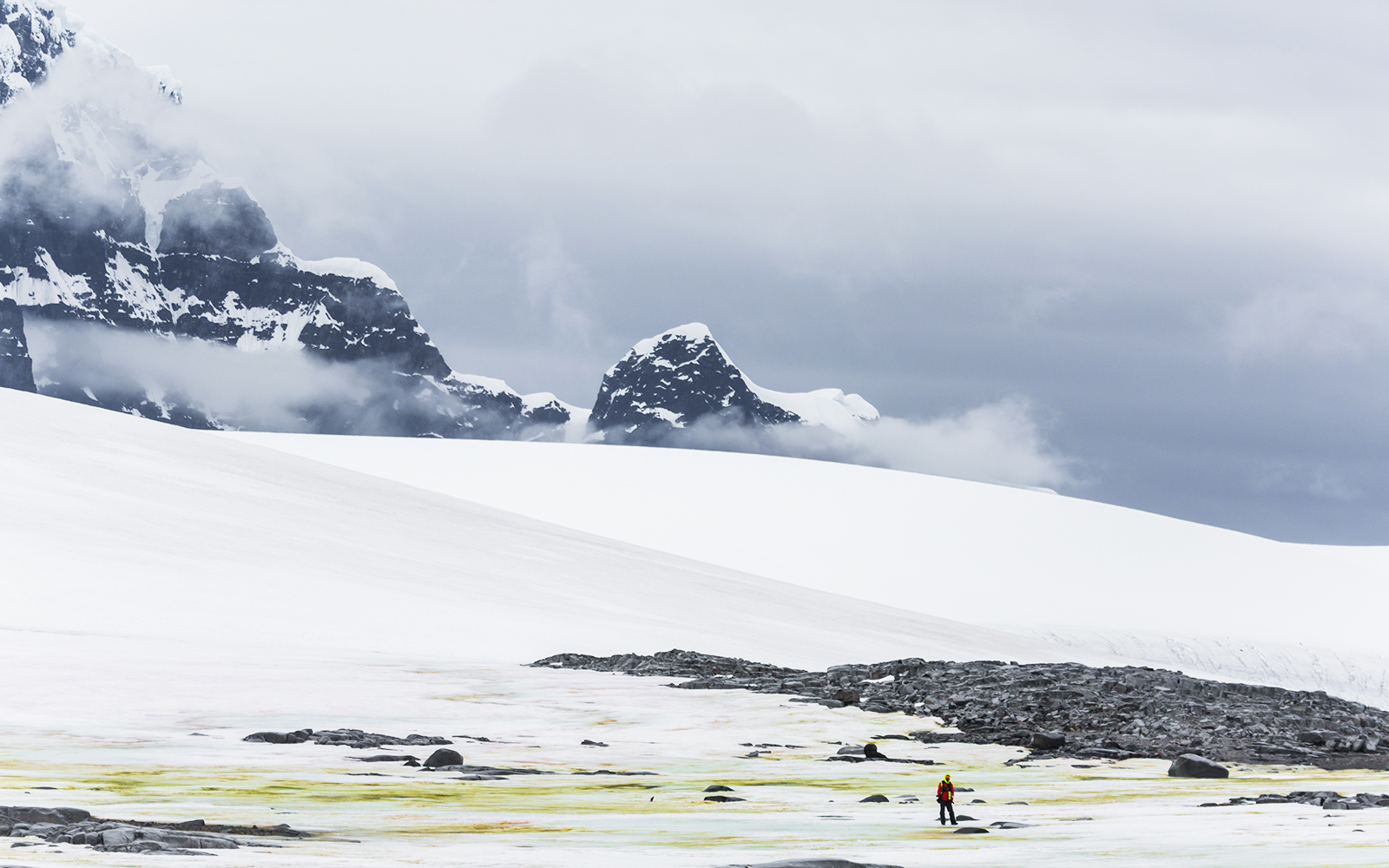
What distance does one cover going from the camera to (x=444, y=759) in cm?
2470

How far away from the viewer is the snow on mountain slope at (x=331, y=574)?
44156mm

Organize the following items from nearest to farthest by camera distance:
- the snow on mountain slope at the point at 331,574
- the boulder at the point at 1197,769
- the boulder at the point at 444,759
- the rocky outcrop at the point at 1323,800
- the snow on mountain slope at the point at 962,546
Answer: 1. the rocky outcrop at the point at 1323,800
2. the boulder at the point at 444,759
3. the boulder at the point at 1197,769
4. the snow on mountain slope at the point at 331,574
5. the snow on mountain slope at the point at 962,546

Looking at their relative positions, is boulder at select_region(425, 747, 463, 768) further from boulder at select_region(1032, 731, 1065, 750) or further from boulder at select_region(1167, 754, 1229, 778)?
boulder at select_region(1167, 754, 1229, 778)

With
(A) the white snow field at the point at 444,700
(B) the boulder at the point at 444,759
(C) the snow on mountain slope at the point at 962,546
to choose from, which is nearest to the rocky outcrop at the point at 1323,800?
(A) the white snow field at the point at 444,700

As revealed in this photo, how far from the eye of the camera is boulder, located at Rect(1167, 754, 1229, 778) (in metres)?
24.9

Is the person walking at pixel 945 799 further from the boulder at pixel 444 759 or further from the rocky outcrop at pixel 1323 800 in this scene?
the boulder at pixel 444 759

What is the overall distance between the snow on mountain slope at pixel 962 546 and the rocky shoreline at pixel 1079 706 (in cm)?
2938

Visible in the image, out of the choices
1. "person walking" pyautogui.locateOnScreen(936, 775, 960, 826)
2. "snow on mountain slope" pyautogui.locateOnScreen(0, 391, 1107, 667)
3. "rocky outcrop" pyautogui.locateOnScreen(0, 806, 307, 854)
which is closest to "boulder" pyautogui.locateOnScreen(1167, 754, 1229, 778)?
"person walking" pyautogui.locateOnScreen(936, 775, 960, 826)

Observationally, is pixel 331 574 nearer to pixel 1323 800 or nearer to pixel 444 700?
pixel 444 700

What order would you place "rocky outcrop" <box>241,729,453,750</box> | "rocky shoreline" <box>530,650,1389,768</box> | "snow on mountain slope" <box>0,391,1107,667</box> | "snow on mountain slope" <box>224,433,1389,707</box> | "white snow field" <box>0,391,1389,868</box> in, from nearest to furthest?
"white snow field" <box>0,391,1389,868</box>
"rocky outcrop" <box>241,729,453,750</box>
"rocky shoreline" <box>530,650,1389,768</box>
"snow on mountain slope" <box>0,391,1107,667</box>
"snow on mountain slope" <box>224,433,1389,707</box>

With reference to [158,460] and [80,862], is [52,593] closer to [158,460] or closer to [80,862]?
[158,460]

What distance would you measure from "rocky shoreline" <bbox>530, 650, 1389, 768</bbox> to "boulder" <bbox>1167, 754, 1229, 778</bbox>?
317cm

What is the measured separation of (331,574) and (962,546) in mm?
44170

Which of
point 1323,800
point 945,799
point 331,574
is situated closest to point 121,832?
point 945,799
